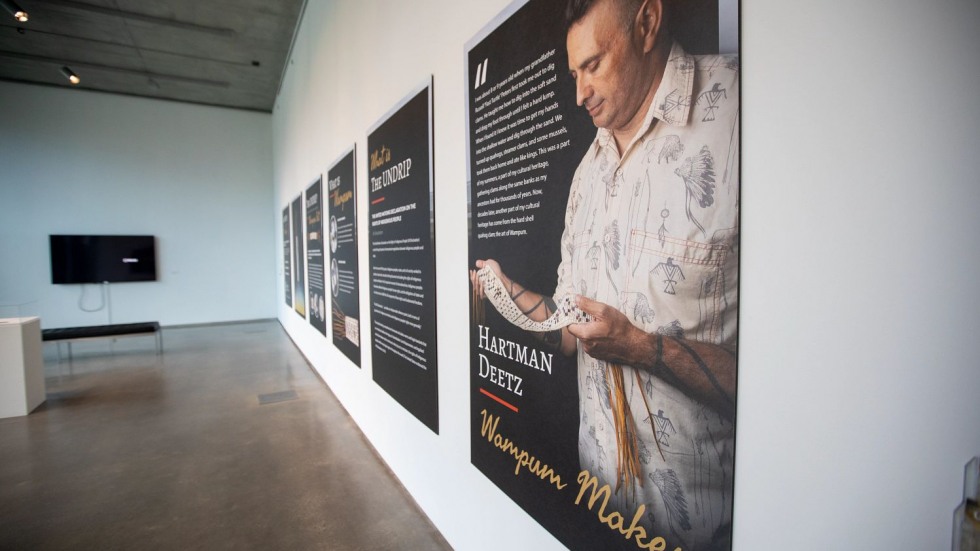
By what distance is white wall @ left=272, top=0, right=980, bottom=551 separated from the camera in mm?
→ 560

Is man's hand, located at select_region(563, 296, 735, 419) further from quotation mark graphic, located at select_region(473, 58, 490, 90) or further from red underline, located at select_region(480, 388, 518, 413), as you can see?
quotation mark graphic, located at select_region(473, 58, 490, 90)

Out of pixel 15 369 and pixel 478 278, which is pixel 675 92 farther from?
pixel 15 369

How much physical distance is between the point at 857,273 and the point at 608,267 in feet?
1.53

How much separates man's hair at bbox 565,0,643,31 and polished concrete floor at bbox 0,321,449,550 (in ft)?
7.17

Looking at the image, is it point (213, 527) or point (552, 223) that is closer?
point (552, 223)

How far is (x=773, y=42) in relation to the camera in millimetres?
708

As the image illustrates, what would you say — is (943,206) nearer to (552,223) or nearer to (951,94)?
(951,94)

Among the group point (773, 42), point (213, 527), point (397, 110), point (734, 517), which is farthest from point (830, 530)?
point (213, 527)

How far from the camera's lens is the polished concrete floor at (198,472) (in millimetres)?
2141

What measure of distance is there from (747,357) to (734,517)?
310 millimetres

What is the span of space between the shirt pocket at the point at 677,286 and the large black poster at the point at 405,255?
1.15 meters

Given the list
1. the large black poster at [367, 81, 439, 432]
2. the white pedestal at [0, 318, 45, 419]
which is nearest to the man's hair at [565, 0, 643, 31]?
the large black poster at [367, 81, 439, 432]

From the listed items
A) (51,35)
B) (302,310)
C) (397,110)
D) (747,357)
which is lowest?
(302,310)

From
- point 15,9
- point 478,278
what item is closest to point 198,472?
point 478,278
